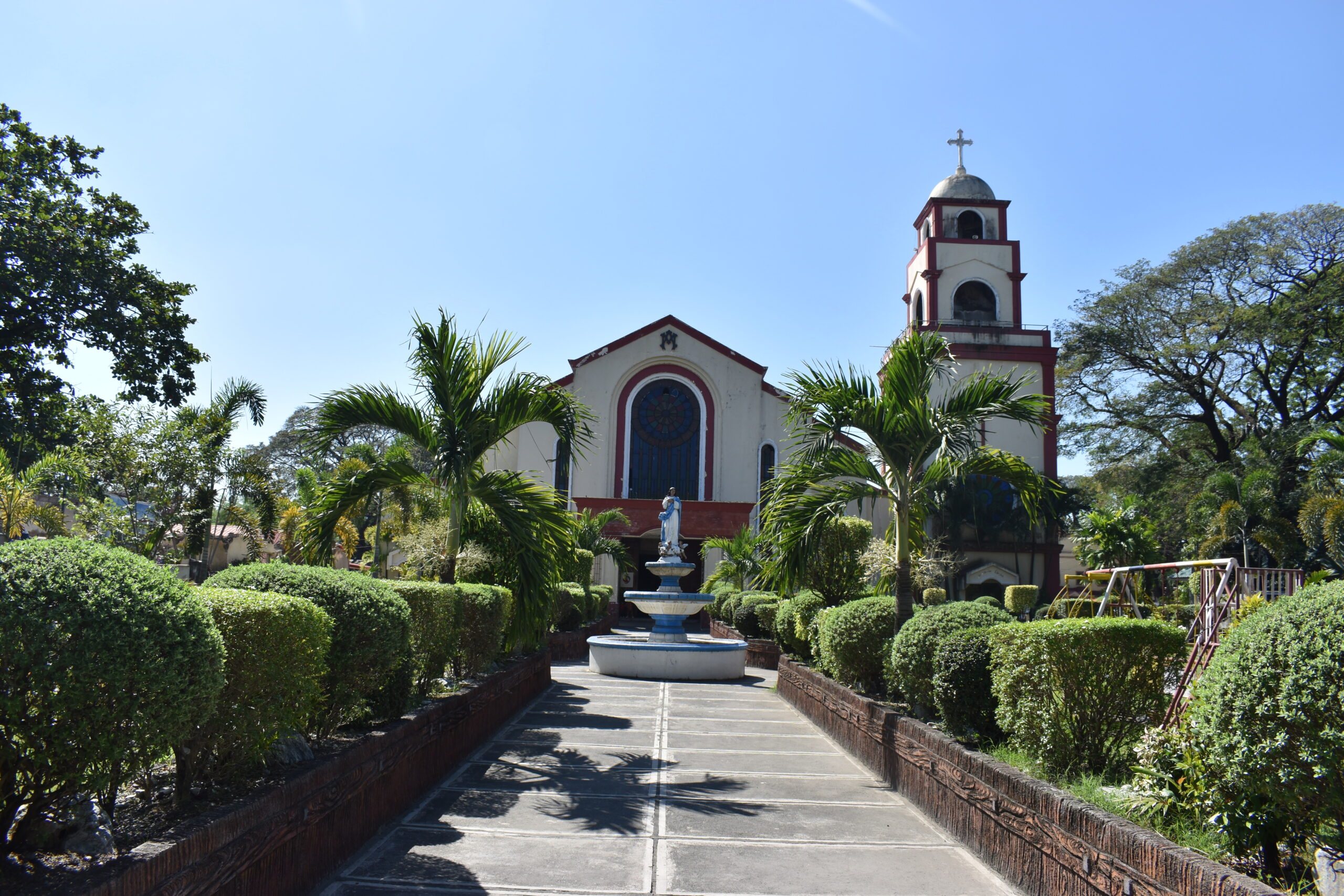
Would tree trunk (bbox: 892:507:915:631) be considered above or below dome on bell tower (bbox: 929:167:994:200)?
below

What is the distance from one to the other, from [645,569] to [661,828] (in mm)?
29251

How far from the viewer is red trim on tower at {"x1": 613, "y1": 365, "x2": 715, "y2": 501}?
34750 millimetres

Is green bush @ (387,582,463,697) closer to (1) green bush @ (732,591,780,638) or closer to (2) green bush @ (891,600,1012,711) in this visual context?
Result: (2) green bush @ (891,600,1012,711)

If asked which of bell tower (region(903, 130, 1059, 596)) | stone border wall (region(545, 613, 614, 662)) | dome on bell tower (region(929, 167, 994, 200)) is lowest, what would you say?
stone border wall (region(545, 613, 614, 662))

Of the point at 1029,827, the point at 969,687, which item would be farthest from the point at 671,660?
the point at 1029,827

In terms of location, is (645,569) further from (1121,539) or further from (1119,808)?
(1119,808)

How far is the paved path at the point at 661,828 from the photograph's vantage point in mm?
5004

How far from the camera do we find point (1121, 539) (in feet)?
96.8

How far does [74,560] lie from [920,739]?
555 cm

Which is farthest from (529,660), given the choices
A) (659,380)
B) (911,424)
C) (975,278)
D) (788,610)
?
(975,278)

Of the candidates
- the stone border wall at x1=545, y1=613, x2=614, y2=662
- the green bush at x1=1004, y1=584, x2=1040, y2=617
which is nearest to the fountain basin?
the stone border wall at x1=545, y1=613, x2=614, y2=662

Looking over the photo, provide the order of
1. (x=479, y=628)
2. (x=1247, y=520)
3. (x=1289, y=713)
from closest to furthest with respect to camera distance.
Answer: (x=1289, y=713)
(x=479, y=628)
(x=1247, y=520)

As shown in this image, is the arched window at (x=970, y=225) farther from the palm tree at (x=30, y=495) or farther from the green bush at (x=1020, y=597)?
the palm tree at (x=30, y=495)

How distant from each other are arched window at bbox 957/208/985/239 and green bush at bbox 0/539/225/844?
39956mm
